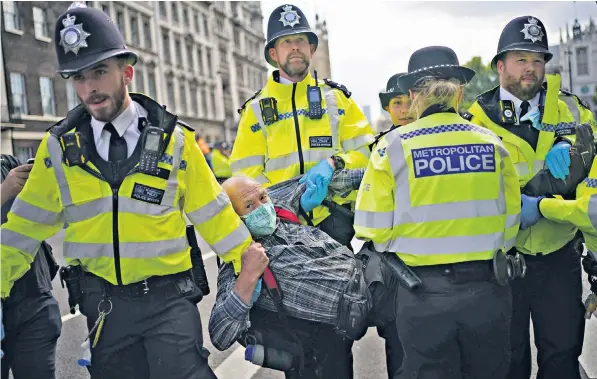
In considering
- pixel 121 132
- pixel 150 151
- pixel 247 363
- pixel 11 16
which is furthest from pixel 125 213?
pixel 11 16

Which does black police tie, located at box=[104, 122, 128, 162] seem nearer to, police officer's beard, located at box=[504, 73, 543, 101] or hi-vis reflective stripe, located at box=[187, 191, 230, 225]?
hi-vis reflective stripe, located at box=[187, 191, 230, 225]

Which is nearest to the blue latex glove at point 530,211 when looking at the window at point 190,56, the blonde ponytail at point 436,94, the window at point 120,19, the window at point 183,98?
the blonde ponytail at point 436,94

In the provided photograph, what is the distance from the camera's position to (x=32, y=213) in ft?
10.9

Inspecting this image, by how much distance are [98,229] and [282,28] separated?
217 cm

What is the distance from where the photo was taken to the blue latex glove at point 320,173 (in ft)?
13.9

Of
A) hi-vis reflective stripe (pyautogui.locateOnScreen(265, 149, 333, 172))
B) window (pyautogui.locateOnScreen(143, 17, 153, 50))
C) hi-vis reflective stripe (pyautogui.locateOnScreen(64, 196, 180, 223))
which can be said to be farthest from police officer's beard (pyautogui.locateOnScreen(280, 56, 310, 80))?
window (pyautogui.locateOnScreen(143, 17, 153, 50))

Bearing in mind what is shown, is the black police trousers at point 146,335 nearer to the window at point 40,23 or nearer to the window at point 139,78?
the window at point 40,23

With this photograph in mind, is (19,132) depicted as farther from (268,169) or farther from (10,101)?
(268,169)

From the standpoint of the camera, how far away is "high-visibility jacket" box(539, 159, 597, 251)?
11.3 feet

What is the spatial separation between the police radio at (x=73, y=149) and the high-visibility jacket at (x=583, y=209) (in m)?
2.48

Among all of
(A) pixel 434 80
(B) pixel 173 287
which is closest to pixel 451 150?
(A) pixel 434 80

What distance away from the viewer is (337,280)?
3.56 meters

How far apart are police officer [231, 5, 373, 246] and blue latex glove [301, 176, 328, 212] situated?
0.79 feet

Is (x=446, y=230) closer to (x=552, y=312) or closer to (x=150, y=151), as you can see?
(x=552, y=312)
